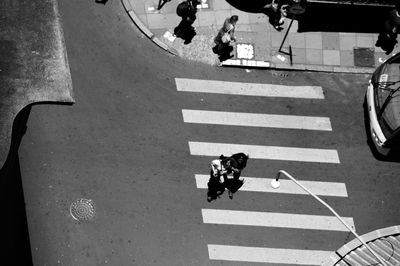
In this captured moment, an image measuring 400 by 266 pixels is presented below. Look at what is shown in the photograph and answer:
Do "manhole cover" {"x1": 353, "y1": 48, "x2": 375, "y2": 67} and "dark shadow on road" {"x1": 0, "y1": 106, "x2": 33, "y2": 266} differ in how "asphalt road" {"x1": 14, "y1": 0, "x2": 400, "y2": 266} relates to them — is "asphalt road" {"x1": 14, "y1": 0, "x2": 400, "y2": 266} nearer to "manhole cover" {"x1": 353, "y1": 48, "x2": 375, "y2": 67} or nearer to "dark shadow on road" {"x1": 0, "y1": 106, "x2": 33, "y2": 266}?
"dark shadow on road" {"x1": 0, "y1": 106, "x2": 33, "y2": 266}

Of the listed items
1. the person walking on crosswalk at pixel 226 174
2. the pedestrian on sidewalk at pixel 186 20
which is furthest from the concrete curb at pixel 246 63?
the person walking on crosswalk at pixel 226 174

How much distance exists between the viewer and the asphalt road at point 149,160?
66.3 ft

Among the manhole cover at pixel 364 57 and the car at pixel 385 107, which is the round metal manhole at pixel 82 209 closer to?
the car at pixel 385 107

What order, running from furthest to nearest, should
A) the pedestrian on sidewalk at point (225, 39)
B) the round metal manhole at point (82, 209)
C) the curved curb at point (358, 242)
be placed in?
the pedestrian on sidewalk at point (225, 39) → the round metal manhole at point (82, 209) → the curved curb at point (358, 242)

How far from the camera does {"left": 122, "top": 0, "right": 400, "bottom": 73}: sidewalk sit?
74.1ft

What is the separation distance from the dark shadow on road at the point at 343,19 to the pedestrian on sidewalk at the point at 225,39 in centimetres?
296

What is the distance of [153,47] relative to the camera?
73.7 feet

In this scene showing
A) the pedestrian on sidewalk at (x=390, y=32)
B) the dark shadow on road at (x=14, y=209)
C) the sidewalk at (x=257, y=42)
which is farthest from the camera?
the sidewalk at (x=257, y=42)

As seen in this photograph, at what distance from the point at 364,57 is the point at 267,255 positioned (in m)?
8.48

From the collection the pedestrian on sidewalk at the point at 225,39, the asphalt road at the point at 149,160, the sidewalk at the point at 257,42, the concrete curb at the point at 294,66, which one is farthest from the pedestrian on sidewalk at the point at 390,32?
the pedestrian on sidewalk at the point at 225,39

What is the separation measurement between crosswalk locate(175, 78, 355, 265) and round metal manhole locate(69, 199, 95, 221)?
3.65 meters

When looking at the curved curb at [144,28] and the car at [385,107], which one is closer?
the car at [385,107]

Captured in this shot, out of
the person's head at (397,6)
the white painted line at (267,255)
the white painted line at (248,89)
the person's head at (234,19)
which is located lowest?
the white painted line at (267,255)

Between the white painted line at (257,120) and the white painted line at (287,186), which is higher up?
the white painted line at (257,120)
